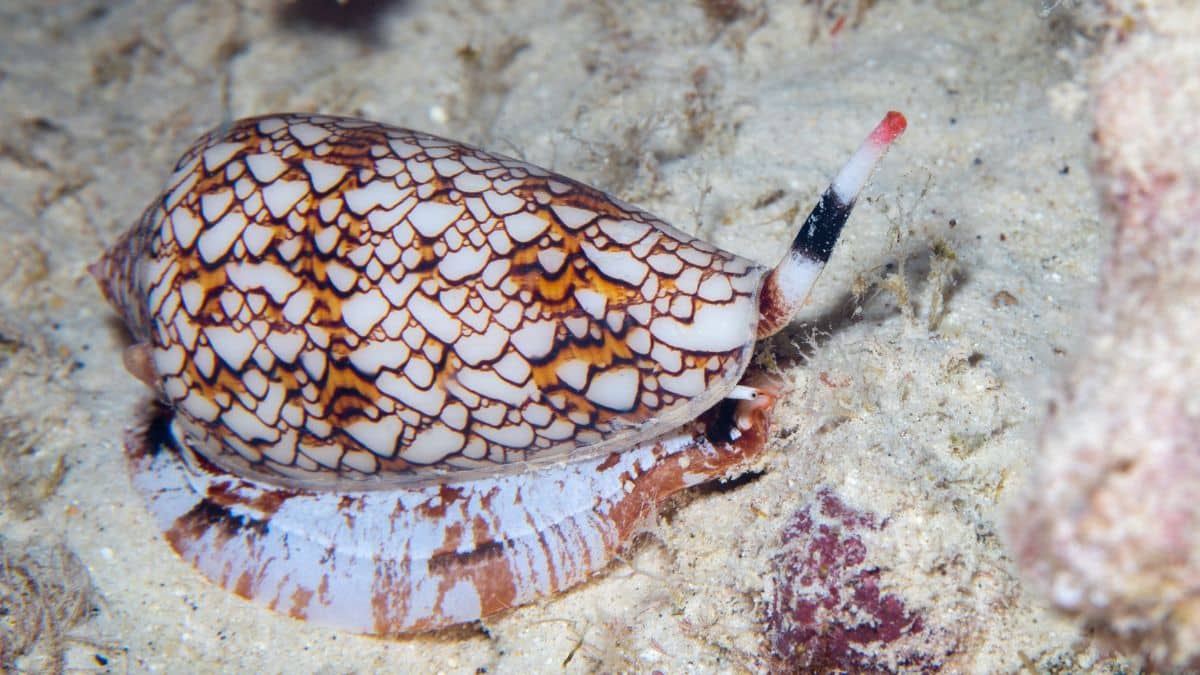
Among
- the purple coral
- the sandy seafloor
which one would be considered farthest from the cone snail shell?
the purple coral

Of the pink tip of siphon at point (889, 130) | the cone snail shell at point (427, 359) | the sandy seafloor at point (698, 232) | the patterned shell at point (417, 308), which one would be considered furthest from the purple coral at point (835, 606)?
the pink tip of siphon at point (889, 130)

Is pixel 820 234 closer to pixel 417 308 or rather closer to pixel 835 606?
pixel 835 606

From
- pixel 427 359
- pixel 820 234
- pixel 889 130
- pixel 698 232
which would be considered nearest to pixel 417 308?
pixel 427 359

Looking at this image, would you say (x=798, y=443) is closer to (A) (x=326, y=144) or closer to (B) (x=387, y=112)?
(A) (x=326, y=144)

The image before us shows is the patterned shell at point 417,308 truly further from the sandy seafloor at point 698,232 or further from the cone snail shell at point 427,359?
the sandy seafloor at point 698,232

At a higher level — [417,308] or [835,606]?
[417,308]

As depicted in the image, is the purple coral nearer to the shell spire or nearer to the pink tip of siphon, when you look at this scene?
the shell spire

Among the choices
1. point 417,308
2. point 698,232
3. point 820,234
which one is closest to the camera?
point 820,234
